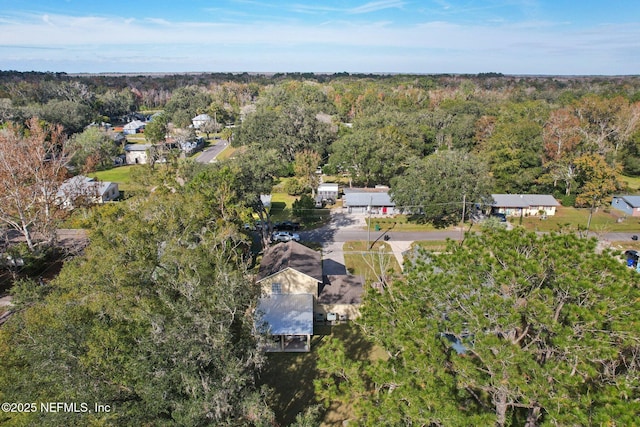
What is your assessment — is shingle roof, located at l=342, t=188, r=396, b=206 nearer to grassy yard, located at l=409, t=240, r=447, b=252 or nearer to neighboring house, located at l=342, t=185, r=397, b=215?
neighboring house, located at l=342, t=185, r=397, b=215

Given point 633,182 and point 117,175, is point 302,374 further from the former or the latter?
point 633,182

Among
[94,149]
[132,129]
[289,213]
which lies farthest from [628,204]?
[132,129]

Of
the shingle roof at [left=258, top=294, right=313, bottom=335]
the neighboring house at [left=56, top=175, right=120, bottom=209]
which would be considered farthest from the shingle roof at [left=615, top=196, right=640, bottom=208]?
the neighboring house at [left=56, top=175, right=120, bottom=209]

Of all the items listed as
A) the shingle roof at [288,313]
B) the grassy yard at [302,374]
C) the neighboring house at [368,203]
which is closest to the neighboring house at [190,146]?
the neighboring house at [368,203]

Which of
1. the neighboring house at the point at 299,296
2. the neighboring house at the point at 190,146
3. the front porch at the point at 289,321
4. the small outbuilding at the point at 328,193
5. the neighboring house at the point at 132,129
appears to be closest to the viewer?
the front porch at the point at 289,321

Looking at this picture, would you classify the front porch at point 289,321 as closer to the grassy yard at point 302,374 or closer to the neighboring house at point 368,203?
the grassy yard at point 302,374

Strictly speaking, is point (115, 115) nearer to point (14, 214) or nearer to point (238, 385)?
point (14, 214)
